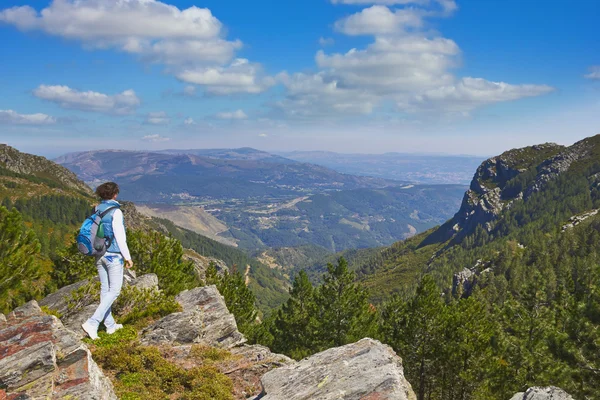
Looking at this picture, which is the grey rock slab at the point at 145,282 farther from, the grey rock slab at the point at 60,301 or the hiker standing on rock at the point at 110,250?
the hiker standing on rock at the point at 110,250

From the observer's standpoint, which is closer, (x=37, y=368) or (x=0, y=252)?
(x=37, y=368)

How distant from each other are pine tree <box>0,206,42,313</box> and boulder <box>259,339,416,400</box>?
15274mm

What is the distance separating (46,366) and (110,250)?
3701 millimetres

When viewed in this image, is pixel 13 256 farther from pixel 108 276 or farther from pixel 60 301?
pixel 108 276

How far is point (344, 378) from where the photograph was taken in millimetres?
12078

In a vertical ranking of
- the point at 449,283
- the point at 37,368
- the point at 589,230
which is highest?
the point at 37,368

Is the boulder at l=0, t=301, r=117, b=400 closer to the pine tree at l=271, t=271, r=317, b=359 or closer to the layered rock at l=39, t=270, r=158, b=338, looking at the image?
the layered rock at l=39, t=270, r=158, b=338

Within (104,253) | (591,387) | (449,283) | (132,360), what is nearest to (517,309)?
(591,387)

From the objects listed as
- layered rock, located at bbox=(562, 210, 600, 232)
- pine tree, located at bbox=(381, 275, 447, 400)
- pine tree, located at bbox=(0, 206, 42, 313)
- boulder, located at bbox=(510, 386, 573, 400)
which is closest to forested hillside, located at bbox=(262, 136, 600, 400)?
pine tree, located at bbox=(381, 275, 447, 400)

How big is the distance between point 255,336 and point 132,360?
109 ft

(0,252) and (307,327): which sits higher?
(0,252)

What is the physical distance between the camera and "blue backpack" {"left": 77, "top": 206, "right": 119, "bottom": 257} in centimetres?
1144

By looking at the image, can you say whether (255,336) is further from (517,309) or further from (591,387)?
(591,387)

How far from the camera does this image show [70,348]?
35.6 ft
